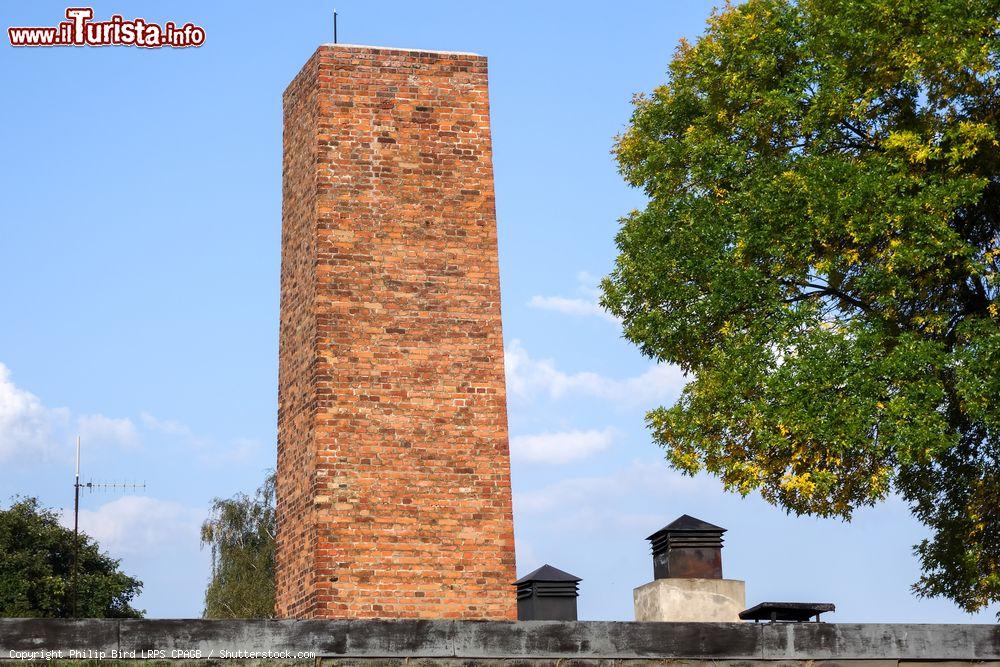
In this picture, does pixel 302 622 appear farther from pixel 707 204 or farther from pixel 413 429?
pixel 707 204

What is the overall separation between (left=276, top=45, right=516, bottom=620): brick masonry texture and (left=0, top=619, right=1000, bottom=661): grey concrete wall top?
20.5 feet

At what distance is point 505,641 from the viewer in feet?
30.9

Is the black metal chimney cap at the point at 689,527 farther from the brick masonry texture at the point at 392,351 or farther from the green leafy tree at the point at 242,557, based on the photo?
the green leafy tree at the point at 242,557

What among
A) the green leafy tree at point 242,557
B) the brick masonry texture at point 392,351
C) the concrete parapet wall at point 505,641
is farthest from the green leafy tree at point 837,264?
the green leafy tree at point 242,557

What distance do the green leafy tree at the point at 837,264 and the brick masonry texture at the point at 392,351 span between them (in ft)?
10.7

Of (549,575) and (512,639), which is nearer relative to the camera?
(512,639)

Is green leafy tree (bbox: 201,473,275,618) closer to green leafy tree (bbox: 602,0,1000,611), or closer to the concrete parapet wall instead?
green leafy tree (bbox: 602,0,1000,611)

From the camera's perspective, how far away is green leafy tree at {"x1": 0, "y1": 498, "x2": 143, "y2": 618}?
42875 mm

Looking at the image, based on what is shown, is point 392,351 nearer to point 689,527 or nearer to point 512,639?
point 689,527

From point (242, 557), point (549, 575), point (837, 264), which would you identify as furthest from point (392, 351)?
point (242, 557)

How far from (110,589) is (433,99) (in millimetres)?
33208

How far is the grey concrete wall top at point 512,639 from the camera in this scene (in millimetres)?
8812

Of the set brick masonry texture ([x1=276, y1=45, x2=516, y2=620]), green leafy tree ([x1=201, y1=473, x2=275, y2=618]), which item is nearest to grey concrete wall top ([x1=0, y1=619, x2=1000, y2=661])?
brick masonry texture ([x1=276, y1=45, x2=516, y2=620])

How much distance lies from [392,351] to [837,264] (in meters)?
6.28
